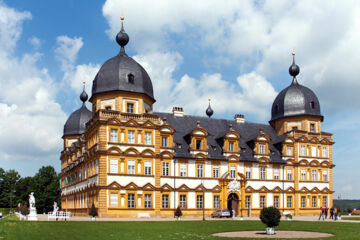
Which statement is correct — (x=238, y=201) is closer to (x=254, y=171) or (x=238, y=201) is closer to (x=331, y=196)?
(x=254, y=171)

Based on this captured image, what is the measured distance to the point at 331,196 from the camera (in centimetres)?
6731

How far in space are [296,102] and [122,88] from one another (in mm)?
27280

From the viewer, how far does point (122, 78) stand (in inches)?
2167

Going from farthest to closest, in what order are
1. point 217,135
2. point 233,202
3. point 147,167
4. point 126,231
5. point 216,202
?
point 217,135
point 233,202
point 216,202
point 147,167
point 126,231

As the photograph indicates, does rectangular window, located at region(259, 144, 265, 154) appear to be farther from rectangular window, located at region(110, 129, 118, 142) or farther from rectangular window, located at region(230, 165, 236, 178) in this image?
rectangular window, located at region(110, 129, 118, 142)

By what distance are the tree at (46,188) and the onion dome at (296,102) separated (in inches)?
1850

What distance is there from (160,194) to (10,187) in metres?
66.5

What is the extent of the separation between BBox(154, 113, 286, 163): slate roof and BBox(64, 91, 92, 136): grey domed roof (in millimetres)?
23106

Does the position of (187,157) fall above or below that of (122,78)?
below

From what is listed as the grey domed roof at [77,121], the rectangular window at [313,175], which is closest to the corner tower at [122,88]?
the grey domed roof at [77,121]

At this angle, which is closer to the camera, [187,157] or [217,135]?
[187,157]

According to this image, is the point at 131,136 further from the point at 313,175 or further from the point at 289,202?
the point at 313,175

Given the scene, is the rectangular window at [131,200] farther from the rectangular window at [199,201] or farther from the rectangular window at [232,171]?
the rectangular window at [232,171]

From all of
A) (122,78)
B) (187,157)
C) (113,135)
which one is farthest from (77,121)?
(187,157)
